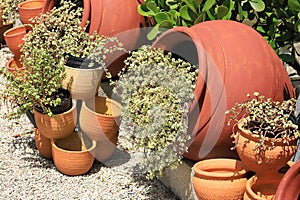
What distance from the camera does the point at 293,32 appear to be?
3359 millimetres

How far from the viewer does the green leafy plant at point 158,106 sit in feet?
8.91

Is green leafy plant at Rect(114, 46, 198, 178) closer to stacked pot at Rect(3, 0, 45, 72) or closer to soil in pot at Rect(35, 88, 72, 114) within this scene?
soil in pot at Rect(35, 88, 72, 114)

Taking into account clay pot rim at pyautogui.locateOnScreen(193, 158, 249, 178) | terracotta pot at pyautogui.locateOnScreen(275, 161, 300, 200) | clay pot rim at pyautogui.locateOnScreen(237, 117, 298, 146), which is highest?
clay pot rim at pyautogui.locateOnScreen(237, 117, 298, 146)

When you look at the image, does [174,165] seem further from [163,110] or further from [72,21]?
[72,21]

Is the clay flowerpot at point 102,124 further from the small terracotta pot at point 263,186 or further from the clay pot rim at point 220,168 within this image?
the small terracotta pot at point 263,186

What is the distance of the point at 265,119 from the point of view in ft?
8.05

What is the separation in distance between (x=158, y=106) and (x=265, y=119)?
0.51m

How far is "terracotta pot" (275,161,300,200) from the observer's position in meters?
2.21

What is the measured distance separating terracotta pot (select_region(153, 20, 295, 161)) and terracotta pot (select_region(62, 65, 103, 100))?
0.61 m

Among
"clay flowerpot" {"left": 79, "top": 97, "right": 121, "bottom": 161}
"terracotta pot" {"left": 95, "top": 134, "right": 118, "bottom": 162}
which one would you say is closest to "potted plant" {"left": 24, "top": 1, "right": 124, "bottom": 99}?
"clay flowerpot" {"left": 79, "top": 97, "right": 121, "bottom": 161}

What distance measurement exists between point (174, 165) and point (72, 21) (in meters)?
1.21

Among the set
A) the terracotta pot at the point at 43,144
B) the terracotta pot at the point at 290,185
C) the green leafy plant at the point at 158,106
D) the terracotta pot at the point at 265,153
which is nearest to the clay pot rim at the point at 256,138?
the terracotta pot at the point at 265,153

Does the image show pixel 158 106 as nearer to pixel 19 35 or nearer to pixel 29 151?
pixel 29 151

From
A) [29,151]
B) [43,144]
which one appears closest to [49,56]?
[43,144]
